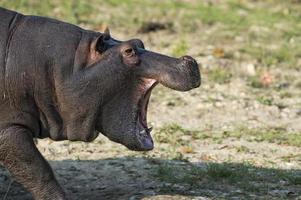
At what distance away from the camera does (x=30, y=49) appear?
5.68m

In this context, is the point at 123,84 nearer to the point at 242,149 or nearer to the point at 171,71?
the point at 171,71

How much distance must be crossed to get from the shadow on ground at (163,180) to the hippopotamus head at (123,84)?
2.07ft

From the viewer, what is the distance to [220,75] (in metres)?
10.2

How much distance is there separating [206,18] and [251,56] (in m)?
1.67

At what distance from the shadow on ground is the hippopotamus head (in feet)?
2.07

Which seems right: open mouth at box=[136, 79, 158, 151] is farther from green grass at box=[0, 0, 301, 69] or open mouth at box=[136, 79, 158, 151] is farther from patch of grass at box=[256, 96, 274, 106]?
green grass at box=[0, 0, 301, 69]

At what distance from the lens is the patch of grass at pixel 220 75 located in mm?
10055

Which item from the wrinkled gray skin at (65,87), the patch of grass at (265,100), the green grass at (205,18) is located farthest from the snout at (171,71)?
the green grass at (205,18)

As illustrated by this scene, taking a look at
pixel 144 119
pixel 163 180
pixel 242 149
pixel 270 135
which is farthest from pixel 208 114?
pixel 144 119

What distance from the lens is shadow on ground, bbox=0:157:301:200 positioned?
6438 millimetres

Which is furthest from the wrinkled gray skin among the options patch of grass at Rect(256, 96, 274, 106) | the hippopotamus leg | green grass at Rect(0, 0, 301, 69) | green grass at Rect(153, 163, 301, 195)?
green grass at Rect(0, 0, 301, 69)

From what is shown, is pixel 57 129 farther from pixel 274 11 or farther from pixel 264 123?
pixel 274 11

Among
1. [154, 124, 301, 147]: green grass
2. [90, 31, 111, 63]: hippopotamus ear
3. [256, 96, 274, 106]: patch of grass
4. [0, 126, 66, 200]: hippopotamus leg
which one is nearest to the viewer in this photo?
[0, 126, 66, 200]: hippopotamus leg

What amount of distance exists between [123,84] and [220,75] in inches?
178
